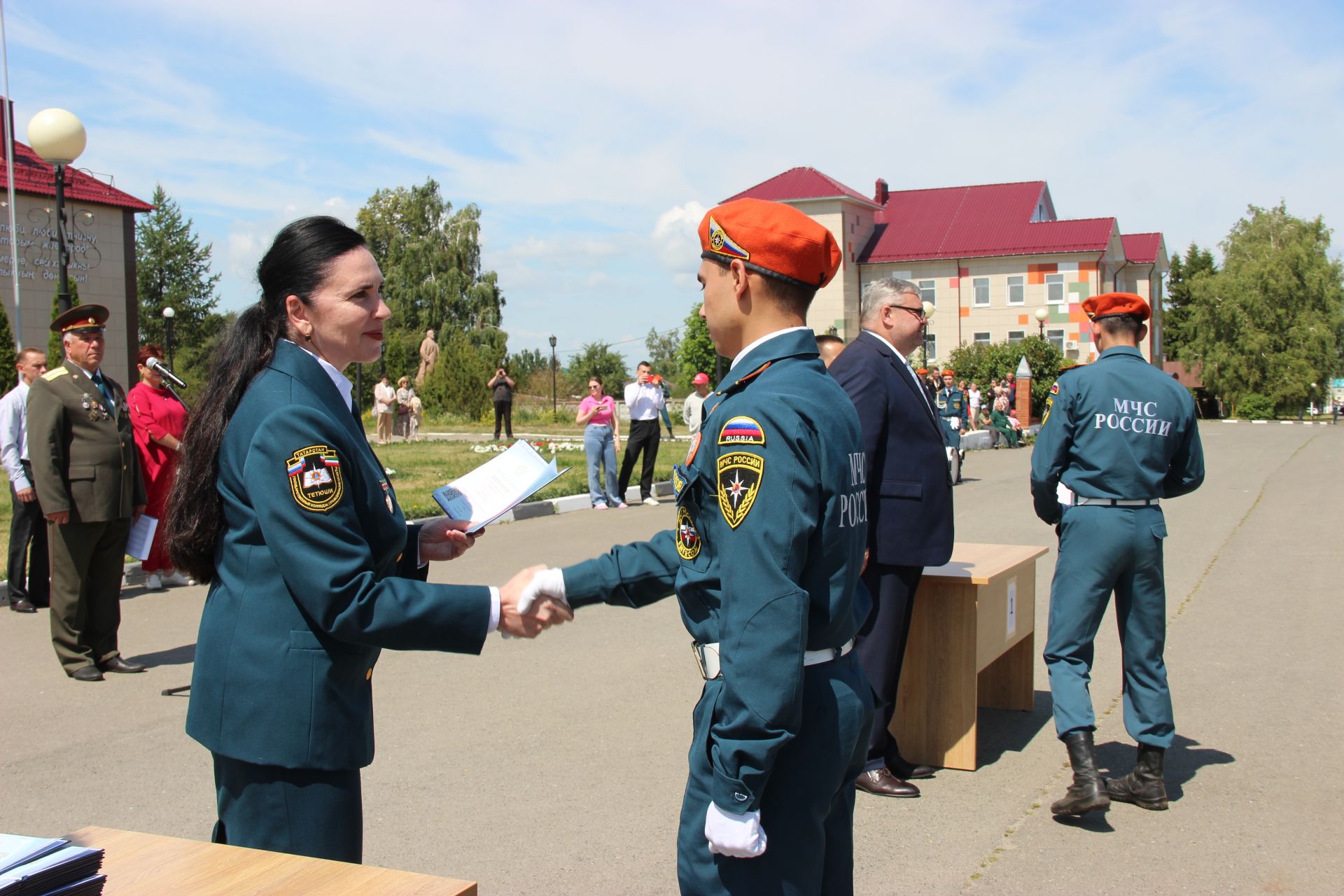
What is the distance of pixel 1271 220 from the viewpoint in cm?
6444

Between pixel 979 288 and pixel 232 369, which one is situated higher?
pixel 979 288

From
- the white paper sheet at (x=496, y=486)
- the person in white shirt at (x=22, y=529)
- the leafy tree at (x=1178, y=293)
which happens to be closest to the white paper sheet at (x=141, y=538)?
the person in white shirt at (x=22, y=529)

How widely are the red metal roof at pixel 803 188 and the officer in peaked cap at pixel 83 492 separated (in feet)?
175

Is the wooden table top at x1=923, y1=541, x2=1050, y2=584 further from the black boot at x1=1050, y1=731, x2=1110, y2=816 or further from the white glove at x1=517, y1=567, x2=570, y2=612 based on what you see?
the white glove at x1=517, y1=567, x2=570, y2=612

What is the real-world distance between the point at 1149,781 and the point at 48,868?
420 cm

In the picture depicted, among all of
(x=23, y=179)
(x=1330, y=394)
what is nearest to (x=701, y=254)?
(x=23, y=179)

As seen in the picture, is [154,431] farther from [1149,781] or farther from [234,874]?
[234,874]

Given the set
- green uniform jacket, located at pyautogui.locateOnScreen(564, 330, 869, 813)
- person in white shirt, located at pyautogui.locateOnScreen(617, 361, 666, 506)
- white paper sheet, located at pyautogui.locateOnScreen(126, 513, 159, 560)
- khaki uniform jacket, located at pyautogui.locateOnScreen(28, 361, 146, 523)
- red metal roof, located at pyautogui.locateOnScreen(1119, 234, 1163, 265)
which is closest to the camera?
green uniform jacket, located at pyautogui.locateOnScreen(564, 330, 869, 813)

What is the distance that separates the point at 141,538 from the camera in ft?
23.6

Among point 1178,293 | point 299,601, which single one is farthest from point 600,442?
point 1178,293

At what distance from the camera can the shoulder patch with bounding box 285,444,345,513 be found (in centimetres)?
216

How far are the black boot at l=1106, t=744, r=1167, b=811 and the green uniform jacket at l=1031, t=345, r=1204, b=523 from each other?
1068mm

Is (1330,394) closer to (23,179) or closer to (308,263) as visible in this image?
(23,179)

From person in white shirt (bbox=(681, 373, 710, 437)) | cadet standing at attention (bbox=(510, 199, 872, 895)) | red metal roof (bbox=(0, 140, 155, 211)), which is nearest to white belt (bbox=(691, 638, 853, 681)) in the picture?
cadet standing at attention (bbox=(510, 199, 872, 895))
